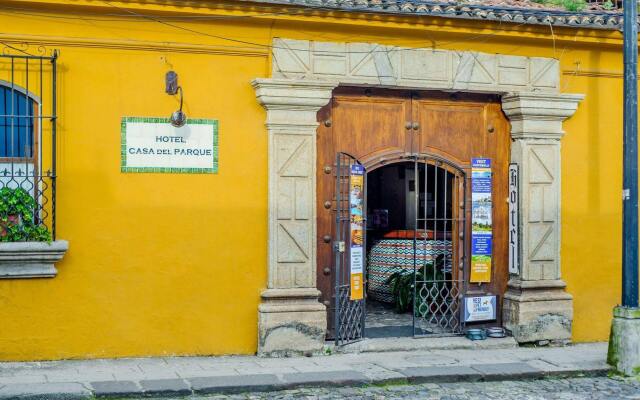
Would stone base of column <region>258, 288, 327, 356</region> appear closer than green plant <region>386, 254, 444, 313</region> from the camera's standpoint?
Yes

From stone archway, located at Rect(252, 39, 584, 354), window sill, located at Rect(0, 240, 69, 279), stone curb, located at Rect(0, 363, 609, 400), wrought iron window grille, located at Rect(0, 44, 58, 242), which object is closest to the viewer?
stone curb, located at Rect(0, 363, 609, 400)

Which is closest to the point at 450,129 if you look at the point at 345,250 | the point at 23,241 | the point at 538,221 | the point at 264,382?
the point at 538,221

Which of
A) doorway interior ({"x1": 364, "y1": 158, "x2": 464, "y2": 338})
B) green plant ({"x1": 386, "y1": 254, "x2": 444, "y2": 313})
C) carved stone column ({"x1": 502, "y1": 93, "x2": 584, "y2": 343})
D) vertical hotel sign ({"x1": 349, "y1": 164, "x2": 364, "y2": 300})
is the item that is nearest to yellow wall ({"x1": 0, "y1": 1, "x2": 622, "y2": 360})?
vertical hotel sign ({"x1": 349, "y1": 164, "x2": 364, "y2": 300})

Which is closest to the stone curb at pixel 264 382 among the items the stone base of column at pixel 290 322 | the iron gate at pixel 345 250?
the stone base of column at pixel 290 322

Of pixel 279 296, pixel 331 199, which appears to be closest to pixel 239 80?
pixel 331 199

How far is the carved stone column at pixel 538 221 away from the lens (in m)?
11.7

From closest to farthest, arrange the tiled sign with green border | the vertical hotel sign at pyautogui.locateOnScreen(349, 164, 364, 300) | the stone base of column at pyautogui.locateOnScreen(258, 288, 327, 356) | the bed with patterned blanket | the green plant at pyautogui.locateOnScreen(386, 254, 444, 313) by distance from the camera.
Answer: the tiled sign with green border
the stone base of column at pyautogui.locateOnScreen(258, 288, 327, 356)
the vertical hotel sign at pyautogui.locateOnScreen(349, 164, 364, 300)
the green plant at pyautogui.locateOnScreen(386, 254, 444, 313)
the bed with patterned blanket

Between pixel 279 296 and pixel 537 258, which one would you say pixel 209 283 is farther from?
pixel 537 258

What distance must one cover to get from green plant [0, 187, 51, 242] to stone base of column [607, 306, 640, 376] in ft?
20.3

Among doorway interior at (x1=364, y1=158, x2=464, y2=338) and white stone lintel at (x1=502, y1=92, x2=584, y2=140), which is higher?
white stone lintel at (x1=502, y1=92, x2=584, y2=140)

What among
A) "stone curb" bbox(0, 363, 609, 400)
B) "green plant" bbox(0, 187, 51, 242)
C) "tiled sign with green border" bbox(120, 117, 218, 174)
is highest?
"tiled sign with green border" bbox(120, 117, 218, 174)

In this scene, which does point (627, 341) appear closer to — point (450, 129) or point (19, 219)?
point (450, 129)

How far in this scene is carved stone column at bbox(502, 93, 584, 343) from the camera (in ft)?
38.5

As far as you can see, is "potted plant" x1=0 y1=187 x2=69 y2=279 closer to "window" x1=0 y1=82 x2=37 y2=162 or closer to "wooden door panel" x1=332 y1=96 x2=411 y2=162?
"window" x1=0 y1=82 x2=37 y2=162
